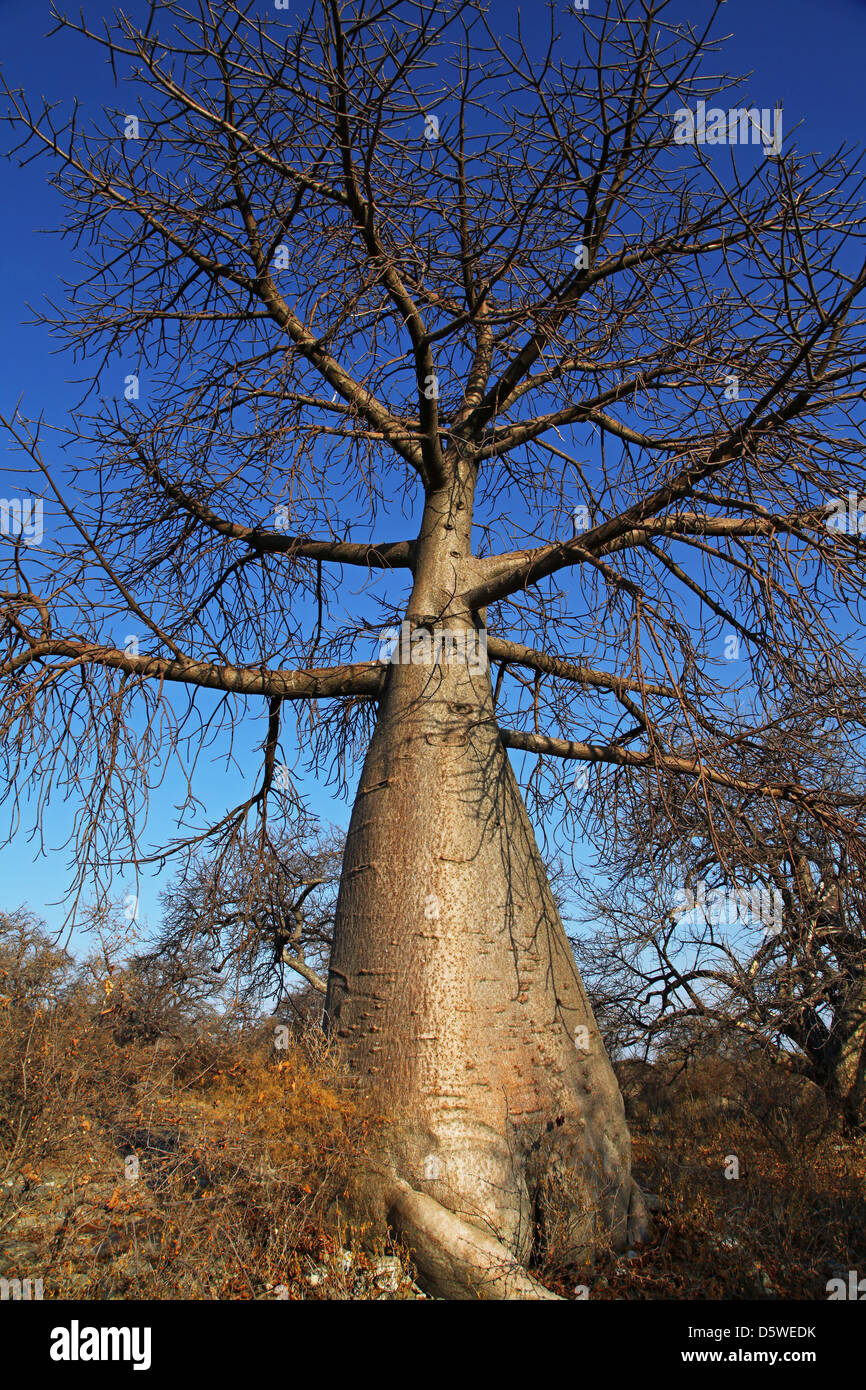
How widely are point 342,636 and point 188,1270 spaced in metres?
3.15

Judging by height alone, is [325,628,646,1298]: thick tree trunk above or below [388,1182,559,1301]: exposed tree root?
above

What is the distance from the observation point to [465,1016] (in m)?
3.26

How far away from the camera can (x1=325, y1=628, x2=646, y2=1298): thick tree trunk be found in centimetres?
301

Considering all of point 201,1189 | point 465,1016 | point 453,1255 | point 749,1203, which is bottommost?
point 749,1203

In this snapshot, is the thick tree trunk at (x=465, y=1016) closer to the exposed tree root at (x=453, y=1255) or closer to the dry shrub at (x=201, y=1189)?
the exposed tree root at (x=453, y=1255)

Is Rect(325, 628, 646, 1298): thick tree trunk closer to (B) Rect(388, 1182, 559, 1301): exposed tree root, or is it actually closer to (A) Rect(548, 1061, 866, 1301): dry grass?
(B) Rect(388, 1182, 559, 1301): exposed tree root

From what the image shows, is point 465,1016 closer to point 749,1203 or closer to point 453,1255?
point 453,1255

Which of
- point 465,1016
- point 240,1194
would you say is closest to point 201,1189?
point 240,1194

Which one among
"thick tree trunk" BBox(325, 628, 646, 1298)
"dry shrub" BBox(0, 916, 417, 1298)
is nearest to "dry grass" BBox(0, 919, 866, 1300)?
"dry shrub" BBox(0, 916, 417, 1298)

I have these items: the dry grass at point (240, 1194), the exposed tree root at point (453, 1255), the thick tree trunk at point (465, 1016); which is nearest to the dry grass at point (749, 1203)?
the dry grass at point (240, 1194)

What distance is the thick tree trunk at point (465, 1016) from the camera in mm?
3010

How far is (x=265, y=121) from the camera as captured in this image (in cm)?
349
